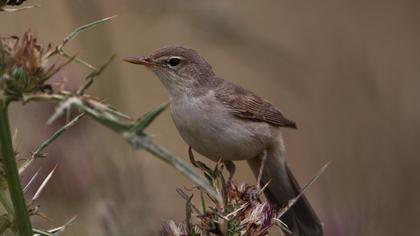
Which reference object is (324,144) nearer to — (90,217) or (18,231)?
(90,217)

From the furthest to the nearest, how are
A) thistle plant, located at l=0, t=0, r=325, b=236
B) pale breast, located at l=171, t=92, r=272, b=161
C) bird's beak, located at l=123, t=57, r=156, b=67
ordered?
bird's beak, located at l=123, t=57, r=156, b=67 < pale breast, located at l=171, t=92, r=272, b=161 < thistle plant, located at l=0, t=0, r=325, b=236

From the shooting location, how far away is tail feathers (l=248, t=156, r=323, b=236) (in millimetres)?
4480

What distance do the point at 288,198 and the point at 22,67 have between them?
3.46 meters

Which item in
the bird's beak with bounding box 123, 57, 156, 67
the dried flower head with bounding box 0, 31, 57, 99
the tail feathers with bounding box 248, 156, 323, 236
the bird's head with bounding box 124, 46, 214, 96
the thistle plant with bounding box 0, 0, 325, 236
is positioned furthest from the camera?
the bird's head with bounding box 124, 46, 214, 96

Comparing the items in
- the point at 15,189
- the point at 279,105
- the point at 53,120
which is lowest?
the point at 279,105

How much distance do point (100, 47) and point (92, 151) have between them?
2.01 ft

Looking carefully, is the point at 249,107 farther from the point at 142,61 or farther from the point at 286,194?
the point at 142,61

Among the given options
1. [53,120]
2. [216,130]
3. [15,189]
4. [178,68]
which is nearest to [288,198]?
[216,130]

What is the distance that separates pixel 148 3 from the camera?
4.21 metres

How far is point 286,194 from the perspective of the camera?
514cm

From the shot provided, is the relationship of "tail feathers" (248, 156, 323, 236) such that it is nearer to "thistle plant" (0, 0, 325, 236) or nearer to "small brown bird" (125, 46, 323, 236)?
"small brown bird" (125, 46, 323, 236)

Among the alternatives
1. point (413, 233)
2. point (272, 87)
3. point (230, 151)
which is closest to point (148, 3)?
point (230, 151)

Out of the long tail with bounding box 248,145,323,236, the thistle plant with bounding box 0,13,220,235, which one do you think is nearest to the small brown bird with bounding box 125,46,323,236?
the long tail with bounding box 248,145,323,236

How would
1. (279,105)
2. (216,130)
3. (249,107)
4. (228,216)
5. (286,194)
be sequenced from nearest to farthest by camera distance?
(228,216), (216,130), (286,194), (249,107), (279,105)
